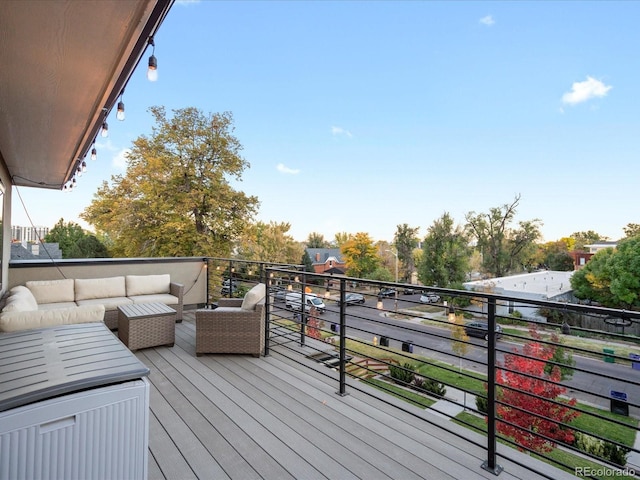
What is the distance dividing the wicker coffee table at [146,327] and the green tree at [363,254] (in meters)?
27.4

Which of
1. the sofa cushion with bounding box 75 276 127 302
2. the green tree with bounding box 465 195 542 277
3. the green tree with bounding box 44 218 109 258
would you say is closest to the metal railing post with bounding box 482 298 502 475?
the sofa cushion with bounding box 75 276 127 302

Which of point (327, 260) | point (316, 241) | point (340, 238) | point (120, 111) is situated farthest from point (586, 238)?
point (120, 111)

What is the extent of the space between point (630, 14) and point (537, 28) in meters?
6.81

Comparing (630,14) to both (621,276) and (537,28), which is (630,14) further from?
(621,276)

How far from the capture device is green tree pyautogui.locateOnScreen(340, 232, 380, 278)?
31.1m

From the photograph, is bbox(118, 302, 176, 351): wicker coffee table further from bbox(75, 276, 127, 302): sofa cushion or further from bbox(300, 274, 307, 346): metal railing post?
bbox(300, 274, 307, 346): metal railing post

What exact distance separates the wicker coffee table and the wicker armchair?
0.63 m

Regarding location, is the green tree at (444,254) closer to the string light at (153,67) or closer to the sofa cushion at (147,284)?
the sofa cushion at (147,284)

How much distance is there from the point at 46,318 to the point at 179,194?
Answer: 1207 centimetres

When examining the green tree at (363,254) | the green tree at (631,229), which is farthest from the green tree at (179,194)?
the green tree at (631,229)

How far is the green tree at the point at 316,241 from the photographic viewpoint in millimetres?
42781

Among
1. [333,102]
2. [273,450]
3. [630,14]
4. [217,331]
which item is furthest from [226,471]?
[630,14]

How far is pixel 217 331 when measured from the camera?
3781 mm

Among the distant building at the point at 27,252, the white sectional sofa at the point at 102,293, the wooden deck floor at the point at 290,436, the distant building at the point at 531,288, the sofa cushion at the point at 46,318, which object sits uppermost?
the distant building at the point at 27,252
